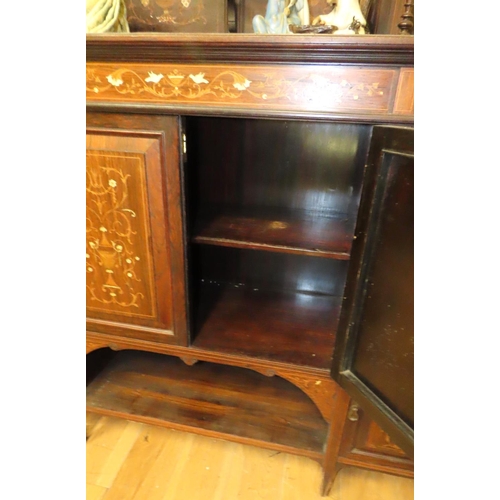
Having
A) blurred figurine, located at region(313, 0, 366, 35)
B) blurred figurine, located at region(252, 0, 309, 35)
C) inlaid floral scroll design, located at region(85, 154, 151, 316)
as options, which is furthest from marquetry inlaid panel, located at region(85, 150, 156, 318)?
blurred figurine, located at region(313, 0, 366, 35)

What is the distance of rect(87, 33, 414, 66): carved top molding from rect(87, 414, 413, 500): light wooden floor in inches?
43.1

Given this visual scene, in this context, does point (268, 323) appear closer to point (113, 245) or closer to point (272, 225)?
point (272, 225)

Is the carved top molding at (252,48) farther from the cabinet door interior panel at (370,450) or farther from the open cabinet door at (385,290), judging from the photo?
the cabinet door interior panel at (370,450)

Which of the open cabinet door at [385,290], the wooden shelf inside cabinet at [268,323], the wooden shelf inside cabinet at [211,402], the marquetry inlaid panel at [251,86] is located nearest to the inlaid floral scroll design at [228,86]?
the marquetry inlaid panel at [251,86]

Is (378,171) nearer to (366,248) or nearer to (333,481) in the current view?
(366,248)

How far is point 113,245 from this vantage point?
908 millimetres

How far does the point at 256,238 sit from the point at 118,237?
35 centimetres

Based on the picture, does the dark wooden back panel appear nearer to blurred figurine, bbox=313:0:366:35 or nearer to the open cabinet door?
blurred figurine, bbox=313:0:366:35

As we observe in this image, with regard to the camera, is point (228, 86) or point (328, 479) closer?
point (228, 86)

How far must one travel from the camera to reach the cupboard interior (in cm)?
99

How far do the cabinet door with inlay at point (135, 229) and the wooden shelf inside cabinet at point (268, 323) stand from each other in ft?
0.42

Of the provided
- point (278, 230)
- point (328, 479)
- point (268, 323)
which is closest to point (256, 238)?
point (278, 230)

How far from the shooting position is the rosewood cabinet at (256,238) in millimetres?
664

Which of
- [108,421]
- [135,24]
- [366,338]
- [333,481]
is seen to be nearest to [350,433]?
[333,481]
